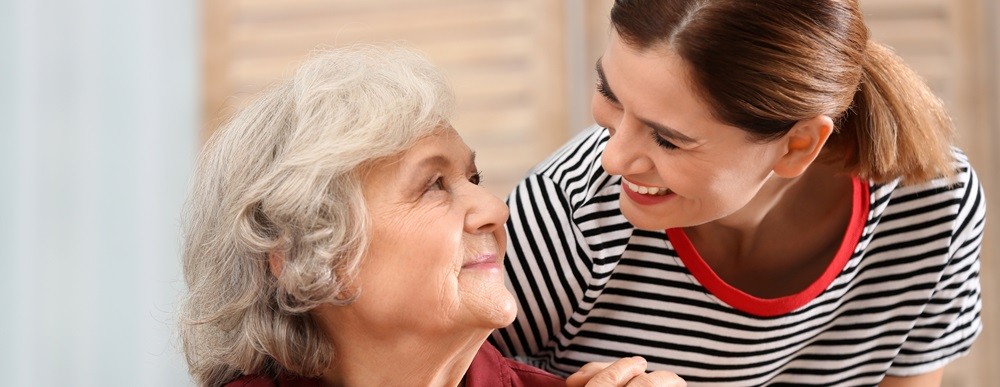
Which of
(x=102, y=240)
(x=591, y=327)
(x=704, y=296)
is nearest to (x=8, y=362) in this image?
(x=102, y=240)

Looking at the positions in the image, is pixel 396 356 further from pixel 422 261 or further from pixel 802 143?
pixel 802 143

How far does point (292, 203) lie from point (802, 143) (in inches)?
29.6

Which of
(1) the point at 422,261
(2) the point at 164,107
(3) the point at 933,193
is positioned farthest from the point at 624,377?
(2) the point at 164,107

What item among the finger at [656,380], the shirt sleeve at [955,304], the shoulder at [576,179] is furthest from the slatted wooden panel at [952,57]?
the finger at [656,380]

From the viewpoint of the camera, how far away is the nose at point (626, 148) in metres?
1.44

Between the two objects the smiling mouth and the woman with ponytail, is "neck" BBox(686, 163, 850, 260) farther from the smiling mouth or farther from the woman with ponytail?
the smiling mouth

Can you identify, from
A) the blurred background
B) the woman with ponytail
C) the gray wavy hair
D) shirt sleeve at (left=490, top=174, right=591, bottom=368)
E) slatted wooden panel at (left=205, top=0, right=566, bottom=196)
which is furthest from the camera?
slatted wooden panel at (left=205, top=0, right=566, bottom=196)

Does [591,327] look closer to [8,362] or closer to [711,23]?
[711,23]

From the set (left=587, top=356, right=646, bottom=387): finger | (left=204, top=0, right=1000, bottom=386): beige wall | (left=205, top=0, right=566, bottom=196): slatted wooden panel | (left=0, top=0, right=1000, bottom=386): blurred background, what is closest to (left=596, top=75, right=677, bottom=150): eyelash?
(left=587, top=356, right=646, bottom=387): finger

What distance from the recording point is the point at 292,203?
130 cm

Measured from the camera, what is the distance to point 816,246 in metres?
1.81

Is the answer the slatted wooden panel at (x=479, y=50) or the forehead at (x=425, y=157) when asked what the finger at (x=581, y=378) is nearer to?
the forehead at (x=425, y=157)

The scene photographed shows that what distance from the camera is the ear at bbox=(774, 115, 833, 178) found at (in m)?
1.47

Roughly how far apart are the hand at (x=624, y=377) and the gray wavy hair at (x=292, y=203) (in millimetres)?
394
